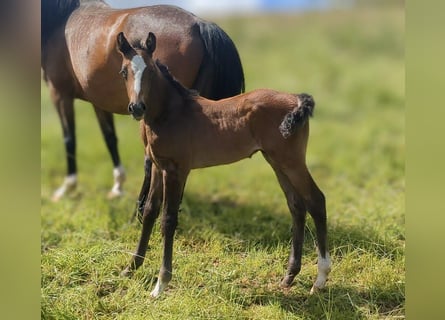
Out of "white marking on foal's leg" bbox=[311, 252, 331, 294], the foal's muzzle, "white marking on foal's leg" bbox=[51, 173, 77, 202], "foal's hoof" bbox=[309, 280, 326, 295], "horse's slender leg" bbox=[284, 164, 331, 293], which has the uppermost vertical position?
the foal's muzzle

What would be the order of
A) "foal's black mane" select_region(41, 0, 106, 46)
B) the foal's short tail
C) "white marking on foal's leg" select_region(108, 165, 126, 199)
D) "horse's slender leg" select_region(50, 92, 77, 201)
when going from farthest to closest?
"white marking on foal's leg" select_region(108, 165, 126, 199) → "horse's slender leg" select_region(50, 92, 77, 201) → "foal's black mane" select_region(41, 0, 106, 46) → the foal's short tail

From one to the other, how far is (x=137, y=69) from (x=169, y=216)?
2.44 feet

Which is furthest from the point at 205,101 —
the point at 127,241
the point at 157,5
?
the point at 127,241

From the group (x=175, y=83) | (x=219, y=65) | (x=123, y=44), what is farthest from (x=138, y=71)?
(x=219, y=65)

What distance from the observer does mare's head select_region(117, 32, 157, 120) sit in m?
2.38

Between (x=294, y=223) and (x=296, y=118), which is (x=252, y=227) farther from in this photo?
(x=296, y=118)

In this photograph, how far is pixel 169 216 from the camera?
8.69 feet

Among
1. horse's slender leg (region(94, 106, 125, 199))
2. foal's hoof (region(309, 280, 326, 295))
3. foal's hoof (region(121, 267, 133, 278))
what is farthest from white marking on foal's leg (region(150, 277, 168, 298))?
horse's slender leg (region(94, 106, 125, 199))

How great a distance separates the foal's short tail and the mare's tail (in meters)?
0.65

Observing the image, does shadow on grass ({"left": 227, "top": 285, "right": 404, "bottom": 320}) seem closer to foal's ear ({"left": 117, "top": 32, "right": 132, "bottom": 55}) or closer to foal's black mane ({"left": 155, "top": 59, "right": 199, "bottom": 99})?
foal's black mane ({"left": 155, "top": 59, "right": 199, "bottom": 99})
